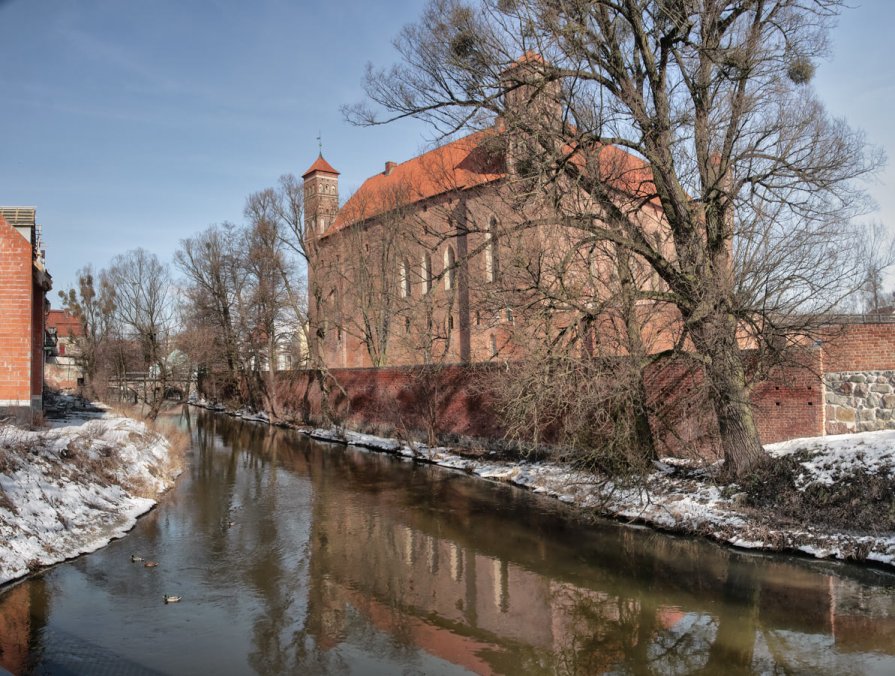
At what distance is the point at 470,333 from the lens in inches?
1224

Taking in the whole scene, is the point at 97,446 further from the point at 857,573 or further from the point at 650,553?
the point at 857,573

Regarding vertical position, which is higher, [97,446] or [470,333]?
[470,333]

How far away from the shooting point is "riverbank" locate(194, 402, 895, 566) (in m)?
→ 8.93

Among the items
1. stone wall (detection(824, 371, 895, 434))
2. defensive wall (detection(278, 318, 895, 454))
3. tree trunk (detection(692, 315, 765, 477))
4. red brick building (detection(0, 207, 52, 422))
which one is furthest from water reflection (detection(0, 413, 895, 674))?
red brick building (detection(0, 207, 52, 422))

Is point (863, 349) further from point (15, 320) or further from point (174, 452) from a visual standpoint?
point (15, 320)

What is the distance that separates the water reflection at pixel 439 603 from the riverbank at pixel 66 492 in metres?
0.37

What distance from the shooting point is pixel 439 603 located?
7707 mm

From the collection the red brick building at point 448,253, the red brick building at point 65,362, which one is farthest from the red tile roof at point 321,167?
the red brick building at point 65,362

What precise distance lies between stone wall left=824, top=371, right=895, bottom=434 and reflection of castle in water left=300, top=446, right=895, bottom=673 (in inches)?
167

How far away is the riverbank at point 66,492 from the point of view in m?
8.77

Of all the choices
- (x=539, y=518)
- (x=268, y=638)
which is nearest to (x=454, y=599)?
(x=268, y=638)

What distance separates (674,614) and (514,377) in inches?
191

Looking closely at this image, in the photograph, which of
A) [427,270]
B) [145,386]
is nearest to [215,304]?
[145,386]

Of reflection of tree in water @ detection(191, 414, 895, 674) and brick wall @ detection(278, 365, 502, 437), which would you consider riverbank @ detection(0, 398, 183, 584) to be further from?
brick wall @ detection(278, 365, 502, 437)
